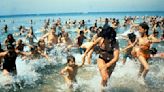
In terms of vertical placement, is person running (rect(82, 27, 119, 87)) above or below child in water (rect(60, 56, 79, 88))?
above

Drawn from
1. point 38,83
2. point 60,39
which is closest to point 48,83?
point 38,83

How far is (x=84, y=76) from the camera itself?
382 inches

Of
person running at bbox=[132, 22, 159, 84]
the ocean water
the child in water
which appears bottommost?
the ocean water

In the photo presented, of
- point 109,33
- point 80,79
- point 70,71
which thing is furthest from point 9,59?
point 109,33

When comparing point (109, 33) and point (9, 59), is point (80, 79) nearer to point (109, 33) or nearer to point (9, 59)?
point (9, 59)

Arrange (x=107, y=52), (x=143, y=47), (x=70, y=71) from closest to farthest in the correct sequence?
(x=107, y=52) → (x=70, y=71) → (x=143, y=47)

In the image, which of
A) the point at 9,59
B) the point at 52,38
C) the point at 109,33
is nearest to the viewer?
the point at 109,33

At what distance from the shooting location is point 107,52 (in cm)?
669

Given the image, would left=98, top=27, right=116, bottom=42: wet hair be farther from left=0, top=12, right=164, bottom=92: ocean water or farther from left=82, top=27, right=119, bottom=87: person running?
left=0, top=12, right=164, bottom=92: ocean water

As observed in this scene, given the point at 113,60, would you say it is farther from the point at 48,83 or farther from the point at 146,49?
the point at 48,83

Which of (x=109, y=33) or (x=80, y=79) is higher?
(x=109, y=33)

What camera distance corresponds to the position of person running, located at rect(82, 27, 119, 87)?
21.0 ft

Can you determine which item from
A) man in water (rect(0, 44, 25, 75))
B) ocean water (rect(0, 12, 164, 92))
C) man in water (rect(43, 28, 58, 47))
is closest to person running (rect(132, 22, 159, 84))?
ocean water (rect(0, 12, 164, 92))

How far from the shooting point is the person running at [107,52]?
253 inches
